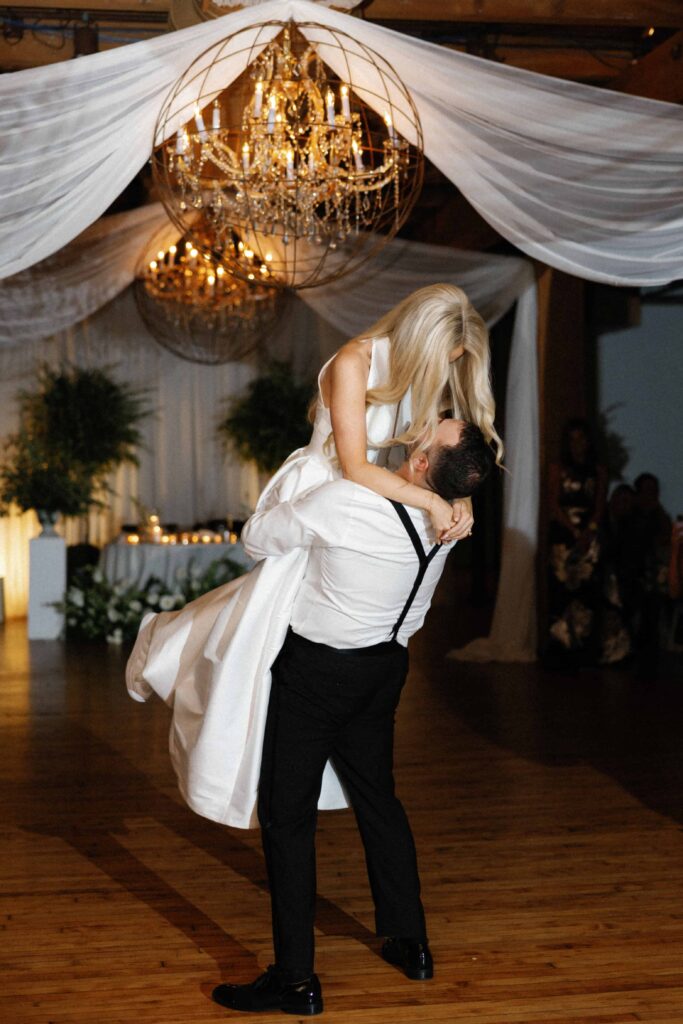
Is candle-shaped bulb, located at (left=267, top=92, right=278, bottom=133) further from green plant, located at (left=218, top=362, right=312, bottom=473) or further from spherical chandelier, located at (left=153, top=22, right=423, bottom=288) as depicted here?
green plant, located at (left=218, top=362, right=312, bottom=473)

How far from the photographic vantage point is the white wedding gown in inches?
108

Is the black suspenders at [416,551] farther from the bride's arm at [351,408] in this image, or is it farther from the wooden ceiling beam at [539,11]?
the wooden ceiling beam at [539,11]

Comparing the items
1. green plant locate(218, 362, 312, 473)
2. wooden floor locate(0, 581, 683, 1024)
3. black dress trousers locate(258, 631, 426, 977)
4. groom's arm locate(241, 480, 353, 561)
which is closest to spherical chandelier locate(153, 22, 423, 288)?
groom's arm locate(241, 480, 353, 561)

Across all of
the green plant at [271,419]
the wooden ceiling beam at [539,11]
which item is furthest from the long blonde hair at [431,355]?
the green plant at [271,419]

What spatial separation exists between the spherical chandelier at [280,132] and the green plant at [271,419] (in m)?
5.21

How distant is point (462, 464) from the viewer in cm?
260

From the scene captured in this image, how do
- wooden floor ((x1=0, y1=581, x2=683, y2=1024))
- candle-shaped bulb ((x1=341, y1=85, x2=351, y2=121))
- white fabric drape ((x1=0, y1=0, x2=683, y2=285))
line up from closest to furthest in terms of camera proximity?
1. wooden floor ((x1=0, y1=581, x2=683, y2=1024))
2. white fabric drape ((x1=0, y1=0, x2=683, y2=285))
3. candle-shaped bulb ((x1=341, y1=85, x2=351, y2=121))

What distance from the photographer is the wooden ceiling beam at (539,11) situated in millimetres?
4672

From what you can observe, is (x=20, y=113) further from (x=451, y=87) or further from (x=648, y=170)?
(x=648, y=170)

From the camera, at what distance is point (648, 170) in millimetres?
3512

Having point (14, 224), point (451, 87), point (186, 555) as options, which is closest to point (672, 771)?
point (451, 87)

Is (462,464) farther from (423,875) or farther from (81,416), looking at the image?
(81,416)

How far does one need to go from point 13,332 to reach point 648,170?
3.94 m

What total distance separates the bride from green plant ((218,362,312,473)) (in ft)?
24.3
